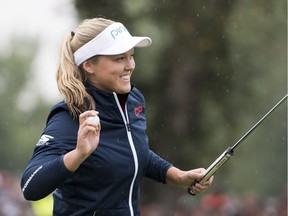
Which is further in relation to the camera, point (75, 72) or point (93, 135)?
point (75, 72)

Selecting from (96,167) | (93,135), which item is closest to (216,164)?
(96,167)

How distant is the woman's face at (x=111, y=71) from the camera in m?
6.27

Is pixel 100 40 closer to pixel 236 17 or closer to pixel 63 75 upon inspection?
pixel 63 75

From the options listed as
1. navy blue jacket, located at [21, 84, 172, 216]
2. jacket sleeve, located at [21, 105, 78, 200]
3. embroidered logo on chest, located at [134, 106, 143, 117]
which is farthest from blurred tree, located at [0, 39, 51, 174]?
jacket sleeve, located at [21, 105, 78, 200]

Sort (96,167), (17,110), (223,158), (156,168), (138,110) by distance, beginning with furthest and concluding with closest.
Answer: (17,110) → (156,168) → (138,110) → (223,158) → (96,167)

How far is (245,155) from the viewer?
27.9 m

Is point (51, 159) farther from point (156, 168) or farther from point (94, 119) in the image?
point (156, 168)

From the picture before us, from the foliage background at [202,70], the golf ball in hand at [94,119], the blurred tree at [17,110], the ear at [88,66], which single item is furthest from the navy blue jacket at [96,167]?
the blurred tree at [17,110]

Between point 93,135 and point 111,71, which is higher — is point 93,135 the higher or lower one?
the lower one

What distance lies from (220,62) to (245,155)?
375 inches

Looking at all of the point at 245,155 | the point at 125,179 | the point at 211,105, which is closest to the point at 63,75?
the point at 125,179

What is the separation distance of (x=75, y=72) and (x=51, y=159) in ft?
2.02

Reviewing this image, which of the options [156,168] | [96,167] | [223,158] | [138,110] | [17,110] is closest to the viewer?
[96,167]

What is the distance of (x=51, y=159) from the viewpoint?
5.93m
